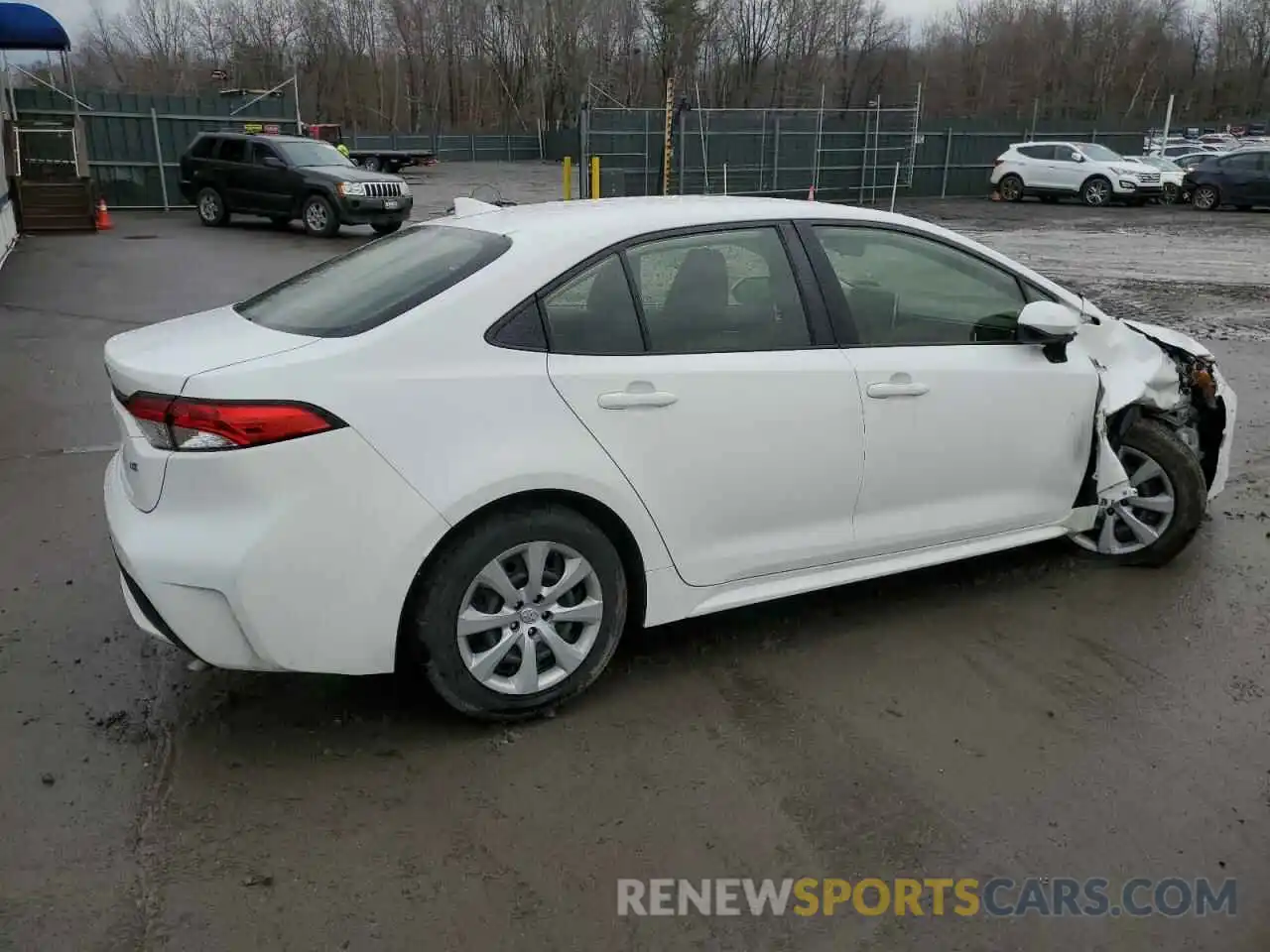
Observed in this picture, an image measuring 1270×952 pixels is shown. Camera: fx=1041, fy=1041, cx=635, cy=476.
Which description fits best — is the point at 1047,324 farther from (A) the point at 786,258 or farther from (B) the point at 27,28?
(B) the point at 27,28

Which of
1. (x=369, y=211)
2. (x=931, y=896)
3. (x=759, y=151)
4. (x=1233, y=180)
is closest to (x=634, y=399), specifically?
(x=931, y=896)

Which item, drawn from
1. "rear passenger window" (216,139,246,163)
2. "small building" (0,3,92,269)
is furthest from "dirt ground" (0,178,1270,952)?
"rear passenger window" (216,139,246,163)

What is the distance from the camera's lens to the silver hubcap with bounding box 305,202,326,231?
60.7 ft

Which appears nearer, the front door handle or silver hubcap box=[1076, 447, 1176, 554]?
the front door handle

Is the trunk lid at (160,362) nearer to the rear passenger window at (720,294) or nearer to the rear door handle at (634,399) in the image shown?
the rear door handle at (634,399)

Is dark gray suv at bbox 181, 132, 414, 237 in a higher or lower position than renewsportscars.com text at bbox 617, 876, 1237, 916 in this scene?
higher

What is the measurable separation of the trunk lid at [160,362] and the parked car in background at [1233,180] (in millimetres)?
28929

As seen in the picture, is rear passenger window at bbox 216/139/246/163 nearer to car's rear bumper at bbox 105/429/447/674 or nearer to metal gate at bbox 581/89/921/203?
metal gate at bbox 581/89/921/203

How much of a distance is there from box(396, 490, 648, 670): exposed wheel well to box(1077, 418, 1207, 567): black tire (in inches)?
98.5

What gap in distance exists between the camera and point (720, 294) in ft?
12.1

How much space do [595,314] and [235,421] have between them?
116 cm

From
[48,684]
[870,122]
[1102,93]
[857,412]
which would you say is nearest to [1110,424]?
[857,412]

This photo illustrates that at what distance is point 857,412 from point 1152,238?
1917 cm

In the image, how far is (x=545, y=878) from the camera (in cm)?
267
